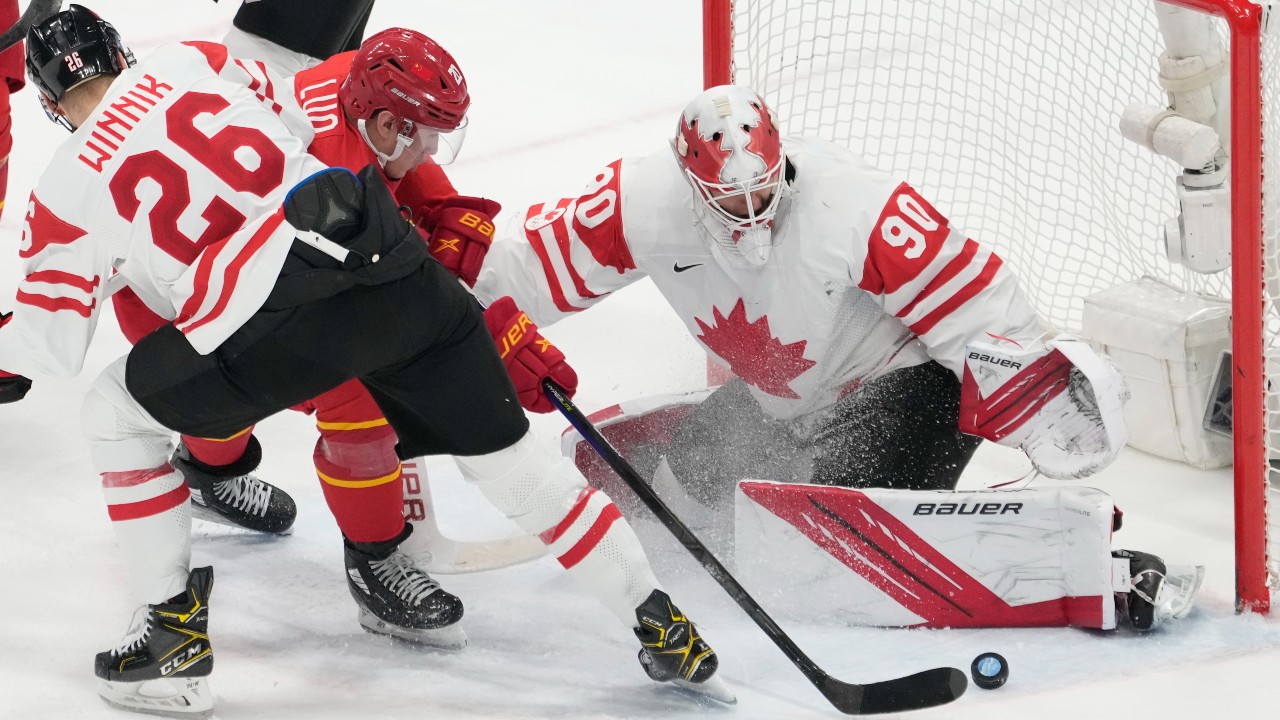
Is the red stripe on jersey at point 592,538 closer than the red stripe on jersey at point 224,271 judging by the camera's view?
No

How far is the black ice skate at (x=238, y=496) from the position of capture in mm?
2752

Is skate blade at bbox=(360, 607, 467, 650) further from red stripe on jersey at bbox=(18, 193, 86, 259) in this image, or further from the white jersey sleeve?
red stripe on jersey at bbox=(18, 193, 86, 259)

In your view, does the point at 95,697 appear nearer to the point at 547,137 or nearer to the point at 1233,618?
the point at 1233,618

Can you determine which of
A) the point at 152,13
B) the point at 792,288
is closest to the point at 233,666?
the point at 792,288

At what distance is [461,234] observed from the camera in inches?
101

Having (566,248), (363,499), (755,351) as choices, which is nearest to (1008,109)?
(755,351)

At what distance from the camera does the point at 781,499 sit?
2.43 m

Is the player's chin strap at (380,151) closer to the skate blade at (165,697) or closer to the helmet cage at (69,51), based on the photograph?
the helmet cage at (69,51)

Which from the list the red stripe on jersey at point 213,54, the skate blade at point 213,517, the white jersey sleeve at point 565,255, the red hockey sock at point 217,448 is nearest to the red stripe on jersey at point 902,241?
the white jersey sleeve at point 565,255

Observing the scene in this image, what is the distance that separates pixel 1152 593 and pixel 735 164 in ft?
3.14

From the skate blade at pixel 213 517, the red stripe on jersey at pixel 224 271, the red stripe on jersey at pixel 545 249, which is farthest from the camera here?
the skate blade at pixel 213 517

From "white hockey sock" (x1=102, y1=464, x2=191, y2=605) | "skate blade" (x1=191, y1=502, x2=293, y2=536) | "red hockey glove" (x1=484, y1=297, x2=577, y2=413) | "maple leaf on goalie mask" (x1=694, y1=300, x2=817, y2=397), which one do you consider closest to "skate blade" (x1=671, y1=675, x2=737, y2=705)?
"red hockey glove" (x1=484, y1=297, x2=577, y2=413)

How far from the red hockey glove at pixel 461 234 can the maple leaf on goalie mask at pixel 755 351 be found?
422mm

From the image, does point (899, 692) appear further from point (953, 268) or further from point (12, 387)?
point (12, 387)
